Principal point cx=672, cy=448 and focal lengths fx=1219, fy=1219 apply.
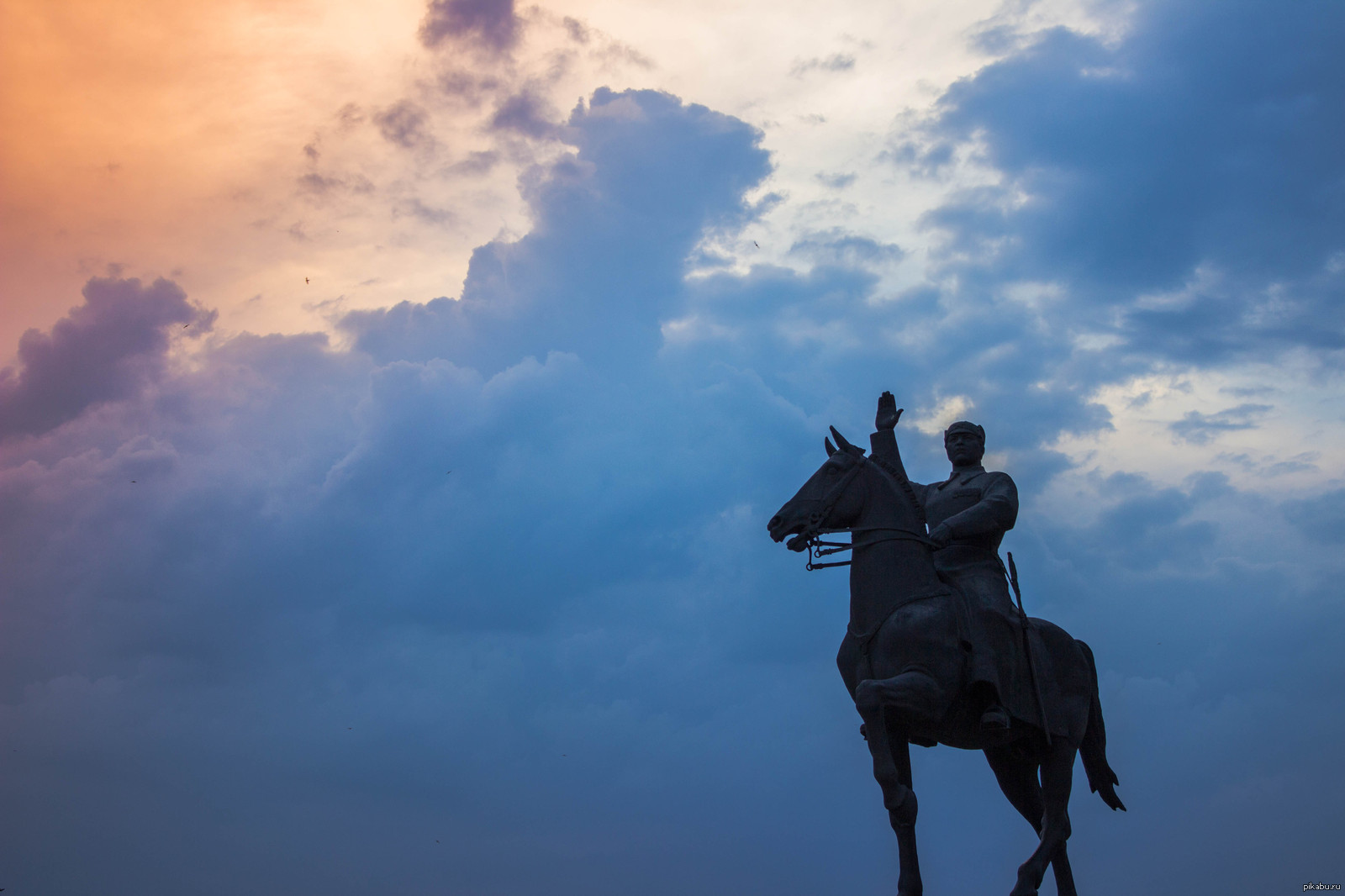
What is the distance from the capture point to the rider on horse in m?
13.9

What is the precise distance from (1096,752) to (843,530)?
15.0ft

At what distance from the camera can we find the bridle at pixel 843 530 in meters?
14.4

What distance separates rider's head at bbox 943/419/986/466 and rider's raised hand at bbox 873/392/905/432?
1028 millimetres

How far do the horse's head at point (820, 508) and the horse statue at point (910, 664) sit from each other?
0.01 m

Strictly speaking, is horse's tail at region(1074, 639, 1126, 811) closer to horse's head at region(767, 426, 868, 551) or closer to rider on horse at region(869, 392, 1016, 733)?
rider on horse at region(869, 392, 1016, 733)

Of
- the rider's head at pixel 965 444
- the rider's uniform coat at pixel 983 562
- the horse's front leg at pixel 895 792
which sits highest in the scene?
the rider's head at pixel 965 444

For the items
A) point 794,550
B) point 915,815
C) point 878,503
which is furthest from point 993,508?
point 915,815

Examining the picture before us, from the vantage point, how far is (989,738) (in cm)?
1414

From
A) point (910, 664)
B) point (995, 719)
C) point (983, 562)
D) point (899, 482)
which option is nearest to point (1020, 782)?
point (995, 719)

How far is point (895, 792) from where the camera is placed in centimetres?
1307

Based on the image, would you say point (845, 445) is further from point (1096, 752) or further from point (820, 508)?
point (1096, 752)

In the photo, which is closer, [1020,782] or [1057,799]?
[1057,799]

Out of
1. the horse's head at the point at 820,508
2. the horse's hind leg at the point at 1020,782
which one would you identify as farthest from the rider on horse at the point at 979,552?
the horse's hind leg at the point at 1020,782

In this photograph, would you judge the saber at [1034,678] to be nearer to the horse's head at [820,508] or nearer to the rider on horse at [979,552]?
the rider on horse at [979,552]
